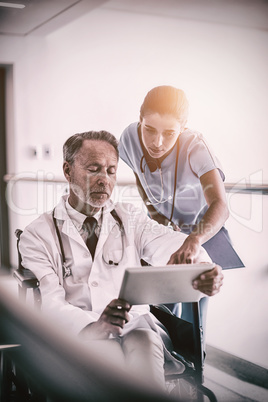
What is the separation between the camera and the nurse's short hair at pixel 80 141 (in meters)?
1.04

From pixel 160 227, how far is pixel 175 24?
0.79 metres

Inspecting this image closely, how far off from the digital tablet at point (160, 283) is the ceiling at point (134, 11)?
34.3 inches

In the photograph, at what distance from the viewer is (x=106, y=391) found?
0.32m

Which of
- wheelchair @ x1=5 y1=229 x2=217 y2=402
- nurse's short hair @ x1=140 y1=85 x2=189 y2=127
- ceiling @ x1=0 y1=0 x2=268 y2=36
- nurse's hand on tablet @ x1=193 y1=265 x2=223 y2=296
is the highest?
ceiling @ x1=0 y1=0 x2=268 y2=36

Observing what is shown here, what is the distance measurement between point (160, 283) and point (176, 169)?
18.4 inches

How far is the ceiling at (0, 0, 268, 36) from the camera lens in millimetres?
1381

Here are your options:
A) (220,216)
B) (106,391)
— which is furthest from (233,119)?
(106,391)

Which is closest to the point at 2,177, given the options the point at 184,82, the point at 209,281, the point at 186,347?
the point at 184,82

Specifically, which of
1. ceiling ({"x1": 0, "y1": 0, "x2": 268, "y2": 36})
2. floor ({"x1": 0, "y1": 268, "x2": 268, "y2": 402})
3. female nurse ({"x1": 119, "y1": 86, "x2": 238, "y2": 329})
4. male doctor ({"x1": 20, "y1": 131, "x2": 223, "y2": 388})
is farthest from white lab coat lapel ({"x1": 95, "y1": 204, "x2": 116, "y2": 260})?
floor ({"x1": 0, "y1": 268, "x2": 268, "y2": 402})

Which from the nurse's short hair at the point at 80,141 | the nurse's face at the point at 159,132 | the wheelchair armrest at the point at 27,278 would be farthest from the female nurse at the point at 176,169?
the wheelchair armrest at the point at 27,278

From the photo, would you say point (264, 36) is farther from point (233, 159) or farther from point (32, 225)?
point (32, 225)

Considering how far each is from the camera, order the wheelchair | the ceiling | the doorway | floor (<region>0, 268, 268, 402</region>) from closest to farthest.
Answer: the wheelchair
the ceiling
floor (<region>0, 268, 268, 402</region>)
the doorway

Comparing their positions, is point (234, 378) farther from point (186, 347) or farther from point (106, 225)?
point (106, 225)

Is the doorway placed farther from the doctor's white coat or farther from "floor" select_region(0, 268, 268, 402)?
"floor" select_region(0, 268, 268, 402)
